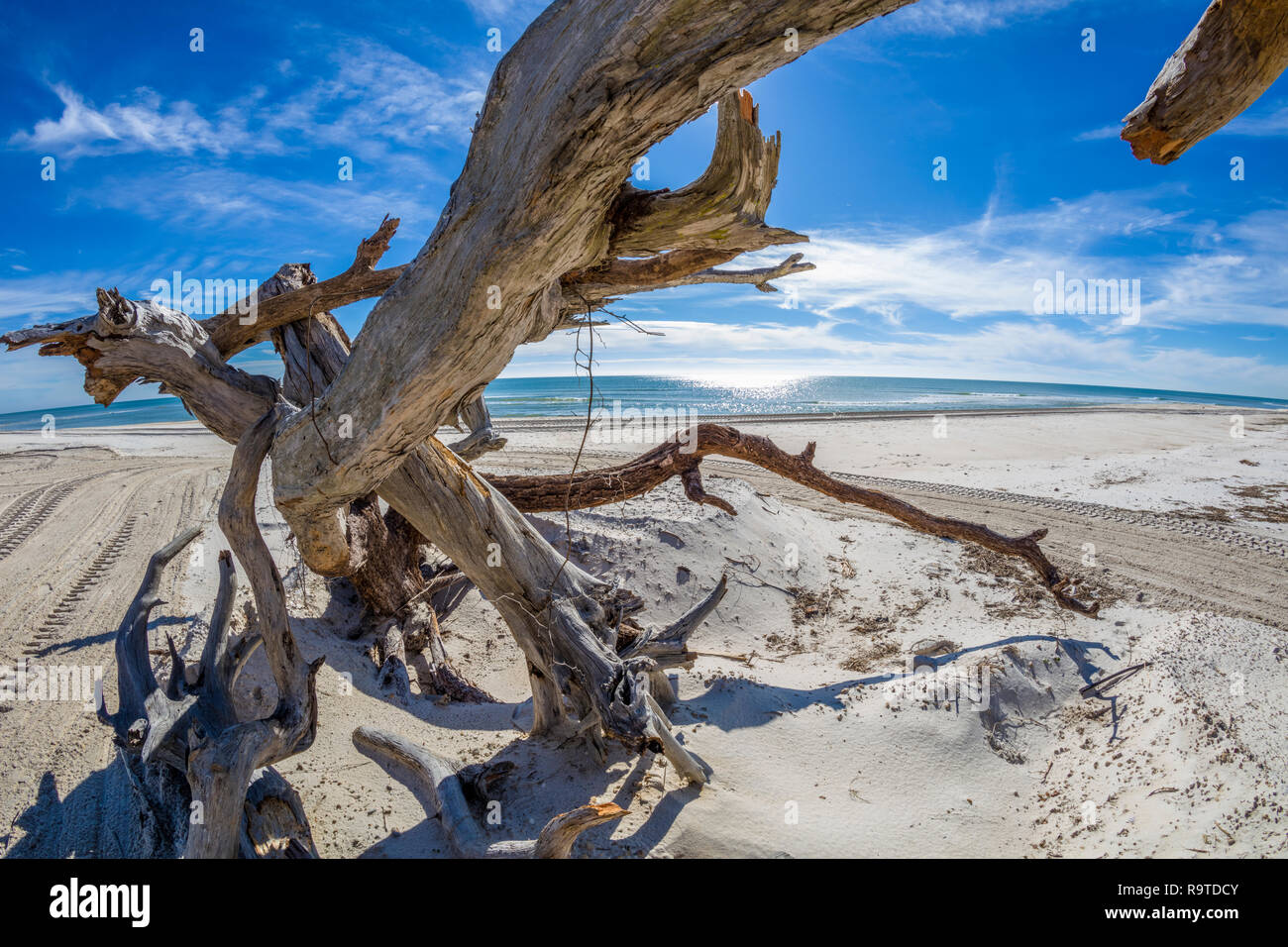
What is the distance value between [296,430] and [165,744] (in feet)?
5.19

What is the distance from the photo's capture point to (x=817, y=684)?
194 inches

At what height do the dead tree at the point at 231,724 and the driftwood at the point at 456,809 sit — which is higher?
the dead tree at the point at 231,724

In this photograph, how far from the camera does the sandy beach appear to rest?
3227 mm

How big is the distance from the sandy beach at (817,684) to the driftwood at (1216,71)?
3092 millimetres

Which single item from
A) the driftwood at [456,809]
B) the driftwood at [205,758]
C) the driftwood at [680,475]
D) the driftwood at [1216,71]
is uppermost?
the driftwood at [1216,71]

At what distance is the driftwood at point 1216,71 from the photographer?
1495mm

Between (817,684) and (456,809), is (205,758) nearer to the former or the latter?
(456,809)

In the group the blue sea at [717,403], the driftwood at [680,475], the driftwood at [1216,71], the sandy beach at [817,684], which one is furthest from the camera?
the blue sea at [717,403]

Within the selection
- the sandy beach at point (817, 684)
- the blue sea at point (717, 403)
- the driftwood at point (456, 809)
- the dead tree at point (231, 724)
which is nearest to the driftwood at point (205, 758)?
the dead tree at point (231, 724)

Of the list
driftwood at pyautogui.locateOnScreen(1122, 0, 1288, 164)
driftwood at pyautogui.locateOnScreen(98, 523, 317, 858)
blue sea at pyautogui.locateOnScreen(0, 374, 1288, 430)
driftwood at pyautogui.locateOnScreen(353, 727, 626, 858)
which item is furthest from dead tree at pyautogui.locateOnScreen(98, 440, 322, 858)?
blue sea at pyautogui.locateOnScreen(0, 374, 1288, 430)

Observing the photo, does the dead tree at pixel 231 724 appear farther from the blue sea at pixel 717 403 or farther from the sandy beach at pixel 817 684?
the blue sea at pixel 717 403

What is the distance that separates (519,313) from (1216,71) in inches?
76.9

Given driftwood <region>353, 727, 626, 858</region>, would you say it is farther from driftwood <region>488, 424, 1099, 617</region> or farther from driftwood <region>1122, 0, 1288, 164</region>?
driftwood <region>1122, 0, 1288, 164</region>
